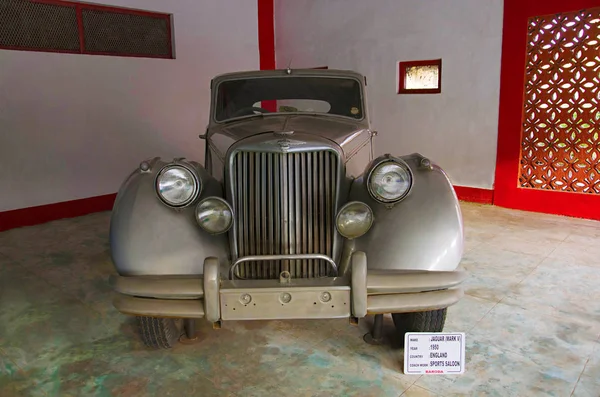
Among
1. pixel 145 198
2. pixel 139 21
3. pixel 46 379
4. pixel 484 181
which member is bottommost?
pixel 46 379

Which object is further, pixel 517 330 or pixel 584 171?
pixel 584 171

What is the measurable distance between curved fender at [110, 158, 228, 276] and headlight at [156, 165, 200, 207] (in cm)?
4

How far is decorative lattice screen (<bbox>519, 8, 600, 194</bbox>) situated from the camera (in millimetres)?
4711

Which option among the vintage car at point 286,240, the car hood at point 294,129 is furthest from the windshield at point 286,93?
the vintage car at point 286,240

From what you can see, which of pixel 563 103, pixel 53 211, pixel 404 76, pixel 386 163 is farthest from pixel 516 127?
pixel 53 211

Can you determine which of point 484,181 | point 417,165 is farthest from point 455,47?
point 417,165

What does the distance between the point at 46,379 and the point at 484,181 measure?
16.3ft

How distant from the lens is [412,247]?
6.53 ft

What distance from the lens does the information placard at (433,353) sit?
2158mm

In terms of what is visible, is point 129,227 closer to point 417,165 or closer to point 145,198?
point 145,198

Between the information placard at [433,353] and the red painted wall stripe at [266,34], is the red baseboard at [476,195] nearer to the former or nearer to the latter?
the red painted wall stripe at [266,34]

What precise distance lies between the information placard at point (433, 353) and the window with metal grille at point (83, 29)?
4883 millimetres

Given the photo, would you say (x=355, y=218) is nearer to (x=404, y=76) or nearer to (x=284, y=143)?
(x=284, y=143)

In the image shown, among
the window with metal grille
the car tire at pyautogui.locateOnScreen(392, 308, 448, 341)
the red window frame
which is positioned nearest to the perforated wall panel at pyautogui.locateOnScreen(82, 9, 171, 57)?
the window with metal grille
